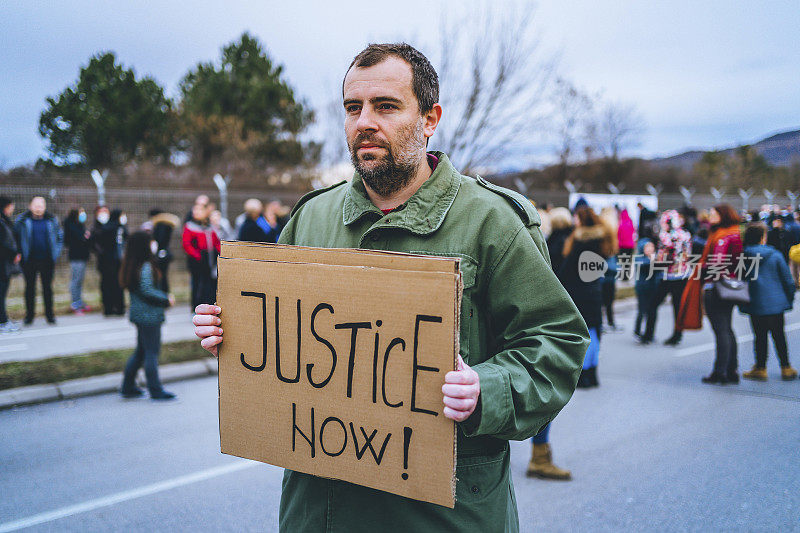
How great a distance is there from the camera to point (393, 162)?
168 cm

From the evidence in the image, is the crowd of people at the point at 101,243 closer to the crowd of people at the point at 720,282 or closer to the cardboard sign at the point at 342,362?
the crowd of people at the point at 720,282

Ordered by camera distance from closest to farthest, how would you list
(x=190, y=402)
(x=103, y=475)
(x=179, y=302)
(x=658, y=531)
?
(x=658, y=531) → (x=103, y=475) → (x=190, y=402) → (x=179, y=302)

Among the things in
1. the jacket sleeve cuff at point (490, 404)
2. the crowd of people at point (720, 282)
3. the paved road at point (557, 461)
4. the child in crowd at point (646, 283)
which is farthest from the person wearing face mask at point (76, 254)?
the jacket sleeve cuff at point (490, 404)

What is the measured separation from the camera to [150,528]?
3410mm

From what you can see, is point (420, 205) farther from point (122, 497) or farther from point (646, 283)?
point (646, 283)

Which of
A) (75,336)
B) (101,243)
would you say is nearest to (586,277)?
(75,336)

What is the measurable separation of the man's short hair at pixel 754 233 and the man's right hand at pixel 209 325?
6341 millimetres

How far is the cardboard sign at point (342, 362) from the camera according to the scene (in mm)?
1341

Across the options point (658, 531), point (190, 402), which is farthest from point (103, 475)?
point (658, 531)

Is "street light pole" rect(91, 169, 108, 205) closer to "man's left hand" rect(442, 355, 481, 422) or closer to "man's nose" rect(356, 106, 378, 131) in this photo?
"man's nose" rect(356, 106, 378, 131)

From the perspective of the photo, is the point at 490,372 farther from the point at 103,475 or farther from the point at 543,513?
the point at 103,475

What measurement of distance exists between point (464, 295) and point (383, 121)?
21.5 inches

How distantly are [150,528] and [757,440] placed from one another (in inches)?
178

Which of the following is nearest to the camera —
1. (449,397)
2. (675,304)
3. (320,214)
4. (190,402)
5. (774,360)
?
(449,397)
